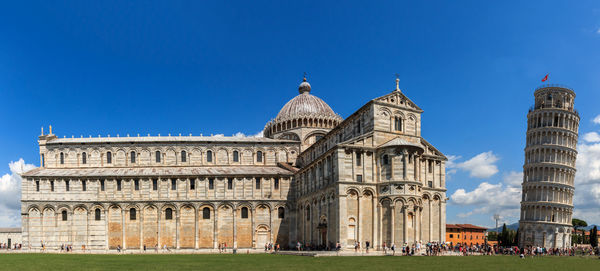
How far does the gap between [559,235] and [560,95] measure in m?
24.3

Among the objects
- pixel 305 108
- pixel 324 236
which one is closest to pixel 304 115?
pixel 305 108

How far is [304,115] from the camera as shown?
6619 centimetres

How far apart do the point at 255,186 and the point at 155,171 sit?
42.0ft

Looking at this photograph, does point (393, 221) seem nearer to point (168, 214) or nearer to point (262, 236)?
point (262, 236)

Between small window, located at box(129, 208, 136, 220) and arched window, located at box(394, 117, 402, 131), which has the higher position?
arched window, located at box(394, 117, 402, 131)

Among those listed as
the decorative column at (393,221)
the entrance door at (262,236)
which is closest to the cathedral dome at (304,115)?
the entrance door at (262,236)

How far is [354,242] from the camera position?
42.4m

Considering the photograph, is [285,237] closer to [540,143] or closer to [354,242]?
[354,242]

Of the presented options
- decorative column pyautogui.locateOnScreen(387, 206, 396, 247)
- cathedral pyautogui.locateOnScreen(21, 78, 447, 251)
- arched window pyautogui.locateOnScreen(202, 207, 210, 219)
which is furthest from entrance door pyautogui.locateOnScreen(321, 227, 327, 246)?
arched window pyautogui.locateOnScreen(202, 207, 210, 219)

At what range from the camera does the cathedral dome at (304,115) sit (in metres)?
66.4

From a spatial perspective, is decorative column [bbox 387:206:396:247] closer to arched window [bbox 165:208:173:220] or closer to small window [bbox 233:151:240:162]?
arched window [bbox 165:208:173:220]

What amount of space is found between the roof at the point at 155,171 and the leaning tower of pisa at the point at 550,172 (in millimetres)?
48004

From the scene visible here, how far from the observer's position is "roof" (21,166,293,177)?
57.4m

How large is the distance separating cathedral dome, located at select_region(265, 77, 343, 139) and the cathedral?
199mm
